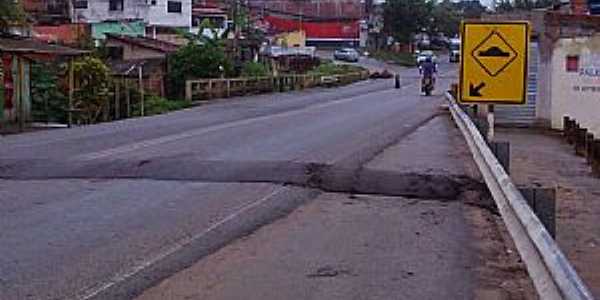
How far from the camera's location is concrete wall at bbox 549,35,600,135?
2541cm

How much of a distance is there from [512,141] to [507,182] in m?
14.7

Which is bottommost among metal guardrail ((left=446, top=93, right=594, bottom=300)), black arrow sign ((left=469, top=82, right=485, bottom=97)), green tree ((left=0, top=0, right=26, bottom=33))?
metal guardrail ((left=446, top=93, right=594, bottom=300))

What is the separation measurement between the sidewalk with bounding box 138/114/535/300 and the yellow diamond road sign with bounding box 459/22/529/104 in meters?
1.75

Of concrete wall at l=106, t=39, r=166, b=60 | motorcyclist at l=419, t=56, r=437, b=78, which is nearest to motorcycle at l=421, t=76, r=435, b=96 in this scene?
motorcyclist at l=419, t=56, r=437, b=78

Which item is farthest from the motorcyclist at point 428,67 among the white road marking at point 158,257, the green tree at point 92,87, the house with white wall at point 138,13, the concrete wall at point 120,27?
the house with white wall at point 138,13

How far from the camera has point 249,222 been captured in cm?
1105

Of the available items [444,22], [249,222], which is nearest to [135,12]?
[444,22]

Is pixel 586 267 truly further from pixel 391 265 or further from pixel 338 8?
pixel 338 8

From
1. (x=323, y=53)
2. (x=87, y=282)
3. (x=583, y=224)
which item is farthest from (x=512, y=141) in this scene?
(x=323, y=53)

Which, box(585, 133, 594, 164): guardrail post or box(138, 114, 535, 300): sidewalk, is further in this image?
box(585, 133, 594, 164): guardrail post

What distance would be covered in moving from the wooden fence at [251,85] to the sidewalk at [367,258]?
3359 centimetres

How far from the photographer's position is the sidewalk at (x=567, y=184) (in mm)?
10117

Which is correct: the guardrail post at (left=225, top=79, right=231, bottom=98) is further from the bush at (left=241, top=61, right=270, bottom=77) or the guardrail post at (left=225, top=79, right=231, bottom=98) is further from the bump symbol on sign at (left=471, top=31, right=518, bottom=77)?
the bump symbol on sign at (left=471, top=31, right=518, bottom=77)

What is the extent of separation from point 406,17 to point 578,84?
85.5 metres
